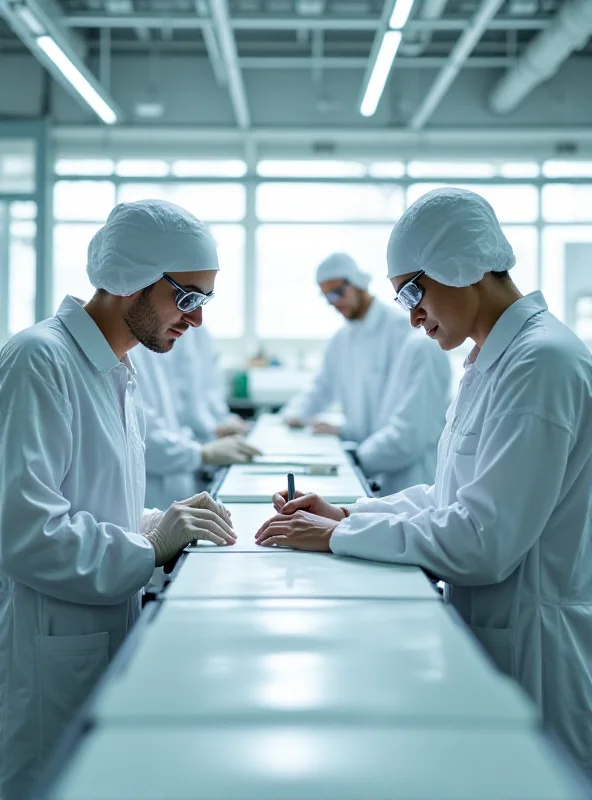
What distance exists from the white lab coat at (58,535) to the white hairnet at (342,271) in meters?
2.67

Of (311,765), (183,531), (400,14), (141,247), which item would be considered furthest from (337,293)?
(311,765)

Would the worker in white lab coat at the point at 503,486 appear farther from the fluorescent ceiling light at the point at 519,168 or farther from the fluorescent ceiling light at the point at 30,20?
the fluorescent ceiling light at the point at 519,168

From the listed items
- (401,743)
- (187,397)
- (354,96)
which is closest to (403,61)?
(354,96)

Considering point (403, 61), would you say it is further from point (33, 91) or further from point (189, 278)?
point (189, 278)

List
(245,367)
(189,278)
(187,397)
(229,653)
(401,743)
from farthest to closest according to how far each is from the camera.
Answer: (245,367)
(187,397)
(189,278)
(229,653)
(401,743)

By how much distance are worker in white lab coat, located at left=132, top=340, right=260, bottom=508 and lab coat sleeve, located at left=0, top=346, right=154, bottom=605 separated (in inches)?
70.7

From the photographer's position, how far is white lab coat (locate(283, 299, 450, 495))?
3.77 m

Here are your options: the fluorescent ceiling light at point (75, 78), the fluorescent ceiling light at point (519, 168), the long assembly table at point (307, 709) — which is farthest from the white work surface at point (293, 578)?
the fluorescent ceiling light at point (519, 168)

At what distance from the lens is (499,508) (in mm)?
1420

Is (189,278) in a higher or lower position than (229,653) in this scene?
higher

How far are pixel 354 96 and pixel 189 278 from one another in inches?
253

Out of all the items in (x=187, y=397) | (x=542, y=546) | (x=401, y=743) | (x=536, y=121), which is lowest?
(x=401, y=743)

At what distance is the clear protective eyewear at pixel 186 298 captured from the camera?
1773 millimetres

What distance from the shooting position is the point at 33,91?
7.49 m
